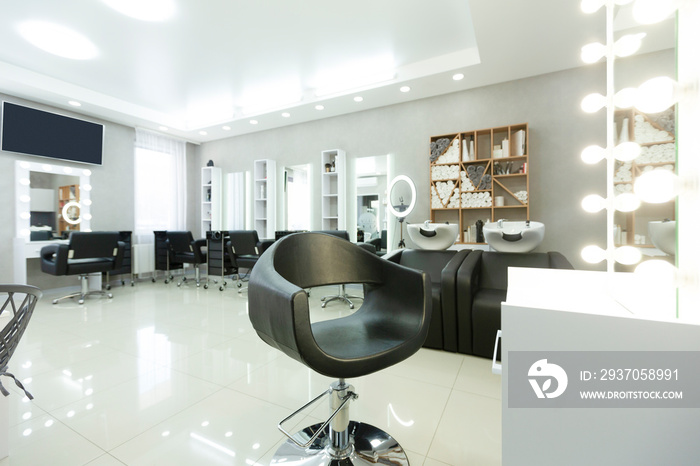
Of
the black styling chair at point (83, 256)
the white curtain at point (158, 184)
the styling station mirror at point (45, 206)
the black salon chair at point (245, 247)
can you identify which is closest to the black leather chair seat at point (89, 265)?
the black styling chair at point (83, 256)

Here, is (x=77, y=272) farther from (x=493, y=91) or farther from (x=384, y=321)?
(x=493, y=91)

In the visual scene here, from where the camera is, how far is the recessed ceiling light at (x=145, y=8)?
295 centimetres

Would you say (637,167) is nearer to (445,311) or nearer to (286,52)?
(445,311)

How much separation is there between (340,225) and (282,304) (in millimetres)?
4371

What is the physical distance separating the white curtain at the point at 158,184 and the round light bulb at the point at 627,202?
7.10 meters

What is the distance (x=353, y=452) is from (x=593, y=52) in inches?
64.7

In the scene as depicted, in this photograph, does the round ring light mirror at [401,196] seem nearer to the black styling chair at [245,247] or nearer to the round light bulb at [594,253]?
the black styling chair at [245,247]

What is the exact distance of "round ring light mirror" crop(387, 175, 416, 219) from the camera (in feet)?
15.4

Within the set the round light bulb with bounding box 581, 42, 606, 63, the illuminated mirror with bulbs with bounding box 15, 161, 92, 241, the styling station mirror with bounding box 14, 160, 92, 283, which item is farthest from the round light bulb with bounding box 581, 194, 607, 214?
the illuminated mirror with bulbs with bounding box 15, 161, 92, 241

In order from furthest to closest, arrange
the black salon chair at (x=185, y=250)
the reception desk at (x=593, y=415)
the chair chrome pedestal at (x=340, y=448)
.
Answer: the black salon chair at (x=185, y=250)
the chair chrome pedestal at (x=340, y=448)
the reception desk at (x=593, y=415)

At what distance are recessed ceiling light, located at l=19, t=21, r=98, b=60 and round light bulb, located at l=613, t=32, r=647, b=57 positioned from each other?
485cm

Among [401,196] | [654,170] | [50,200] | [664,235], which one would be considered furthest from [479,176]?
[50,200]

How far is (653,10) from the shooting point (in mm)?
502

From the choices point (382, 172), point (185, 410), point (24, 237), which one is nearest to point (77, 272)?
point (24, 237)
